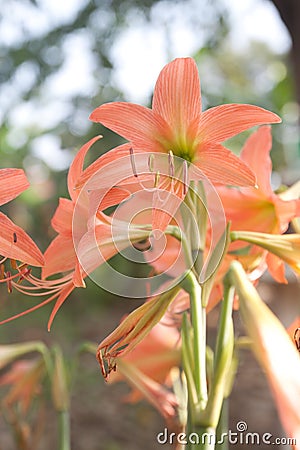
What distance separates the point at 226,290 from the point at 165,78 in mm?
109

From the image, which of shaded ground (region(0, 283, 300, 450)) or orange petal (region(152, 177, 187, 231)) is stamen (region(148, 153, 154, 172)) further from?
shaded ground (region(0, 283, 300, 450))

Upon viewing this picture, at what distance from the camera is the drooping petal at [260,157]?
1.29 feet

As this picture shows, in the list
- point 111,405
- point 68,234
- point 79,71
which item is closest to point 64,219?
point 68,234

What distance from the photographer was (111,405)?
203 centimetres

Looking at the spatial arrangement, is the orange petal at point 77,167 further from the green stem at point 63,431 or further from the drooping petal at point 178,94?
the green stem at point 63,431

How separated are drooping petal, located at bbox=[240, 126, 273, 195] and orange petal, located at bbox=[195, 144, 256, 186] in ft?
0.24

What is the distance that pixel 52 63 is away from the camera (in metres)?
1.30

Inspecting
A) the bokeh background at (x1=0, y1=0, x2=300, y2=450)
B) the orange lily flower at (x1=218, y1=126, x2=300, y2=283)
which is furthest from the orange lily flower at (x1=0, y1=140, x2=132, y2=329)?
the bokeh background at (x1=0, y1=0, x2=300, y2=450)

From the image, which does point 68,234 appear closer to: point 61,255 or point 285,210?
point 61,255

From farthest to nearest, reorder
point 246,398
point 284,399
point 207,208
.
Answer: point 246,398
point 207,208
point 284,399

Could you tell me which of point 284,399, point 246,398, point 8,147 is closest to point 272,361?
point 284,399

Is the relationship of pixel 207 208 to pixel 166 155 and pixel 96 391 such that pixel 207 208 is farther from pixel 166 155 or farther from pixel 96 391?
pixel 96 391

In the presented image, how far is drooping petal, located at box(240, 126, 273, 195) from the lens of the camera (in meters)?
0.39

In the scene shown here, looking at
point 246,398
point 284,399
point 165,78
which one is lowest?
point 246,398
